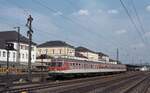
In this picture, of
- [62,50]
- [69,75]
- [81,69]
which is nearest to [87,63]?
[81,69]

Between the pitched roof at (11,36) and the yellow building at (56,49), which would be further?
the yellow building at (56,49)

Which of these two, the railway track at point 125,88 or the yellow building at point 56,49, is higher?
the yellow building at point 56,49

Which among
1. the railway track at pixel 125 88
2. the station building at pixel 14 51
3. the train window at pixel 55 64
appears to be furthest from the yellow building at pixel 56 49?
the railway track at pixel 125 88

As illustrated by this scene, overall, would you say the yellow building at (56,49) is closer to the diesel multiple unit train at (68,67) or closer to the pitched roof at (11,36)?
the pitched roof at (11,36)

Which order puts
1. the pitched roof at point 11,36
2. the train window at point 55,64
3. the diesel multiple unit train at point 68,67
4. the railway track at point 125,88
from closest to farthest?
the railway track at point 125,88 < the diesel multiple unit train at point 68,67 < the train window at point 55,64 < the pitched roof at point 11,36

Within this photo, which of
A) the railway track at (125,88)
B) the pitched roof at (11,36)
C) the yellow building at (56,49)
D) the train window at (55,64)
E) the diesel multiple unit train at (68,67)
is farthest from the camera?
the yellow building at (56,49)

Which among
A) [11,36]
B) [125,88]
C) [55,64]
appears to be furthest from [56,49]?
[125,88]


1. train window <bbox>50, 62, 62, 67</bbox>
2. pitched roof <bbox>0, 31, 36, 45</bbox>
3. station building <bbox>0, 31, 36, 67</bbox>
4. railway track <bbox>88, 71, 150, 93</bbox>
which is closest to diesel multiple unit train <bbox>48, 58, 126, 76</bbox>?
train window <bbox>50, 62, 62, 67</bbox>

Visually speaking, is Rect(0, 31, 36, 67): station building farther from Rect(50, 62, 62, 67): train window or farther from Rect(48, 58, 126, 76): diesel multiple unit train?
Rect(50, 62, 62, 67): train window

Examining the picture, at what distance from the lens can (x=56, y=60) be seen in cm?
4941

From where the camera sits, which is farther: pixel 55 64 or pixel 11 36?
pixel 11 36

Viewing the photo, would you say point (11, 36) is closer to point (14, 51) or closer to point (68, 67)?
point (14, 51)

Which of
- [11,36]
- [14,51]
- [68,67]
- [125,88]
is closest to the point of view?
[125,88]

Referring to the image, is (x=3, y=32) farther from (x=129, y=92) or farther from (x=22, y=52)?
(x=129, y=92)
